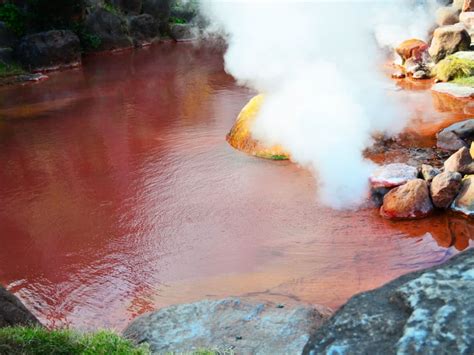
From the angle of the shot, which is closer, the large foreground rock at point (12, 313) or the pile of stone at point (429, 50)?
the large foreground rock at point (12, 313)

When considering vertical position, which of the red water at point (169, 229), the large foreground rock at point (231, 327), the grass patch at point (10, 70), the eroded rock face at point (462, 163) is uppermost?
the grass patch at point (10, 70)

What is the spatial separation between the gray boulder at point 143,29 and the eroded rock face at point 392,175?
17.6 metres

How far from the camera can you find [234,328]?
13.9 feet

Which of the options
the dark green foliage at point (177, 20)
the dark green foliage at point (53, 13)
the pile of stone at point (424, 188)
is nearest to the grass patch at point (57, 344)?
the pile of stone at point (424, 188)

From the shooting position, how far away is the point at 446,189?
22.5 feet

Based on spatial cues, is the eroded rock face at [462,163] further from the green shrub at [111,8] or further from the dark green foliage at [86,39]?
the green shrub at [111,8]

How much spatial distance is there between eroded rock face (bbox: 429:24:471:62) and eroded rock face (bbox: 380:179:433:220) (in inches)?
355

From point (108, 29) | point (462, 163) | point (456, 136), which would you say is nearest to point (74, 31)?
point (108, 29)

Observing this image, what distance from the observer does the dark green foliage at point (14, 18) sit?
18641 mm

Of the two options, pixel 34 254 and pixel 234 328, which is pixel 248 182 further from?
pixel 234 328

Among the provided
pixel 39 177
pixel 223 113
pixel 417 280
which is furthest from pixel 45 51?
pixel 417 280

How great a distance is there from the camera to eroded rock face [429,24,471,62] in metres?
14.5

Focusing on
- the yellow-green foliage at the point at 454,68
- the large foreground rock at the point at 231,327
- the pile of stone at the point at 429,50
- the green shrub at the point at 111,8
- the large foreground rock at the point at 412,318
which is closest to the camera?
the large foreground rock at the point at 412,318

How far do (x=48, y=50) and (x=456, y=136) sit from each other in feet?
47.0
